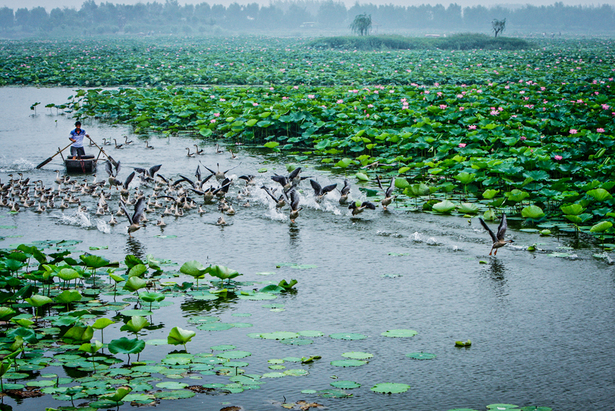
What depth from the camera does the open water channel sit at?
3836mm

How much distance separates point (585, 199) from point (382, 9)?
161234 mm

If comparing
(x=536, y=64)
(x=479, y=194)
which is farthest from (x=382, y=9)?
(x=479, y=194)

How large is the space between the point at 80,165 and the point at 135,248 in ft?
15.2

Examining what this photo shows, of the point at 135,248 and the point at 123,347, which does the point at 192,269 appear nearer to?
the point at 123,347

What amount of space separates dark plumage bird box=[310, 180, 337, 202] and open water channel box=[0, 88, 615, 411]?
192 mm

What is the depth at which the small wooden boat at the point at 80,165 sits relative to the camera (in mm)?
10672

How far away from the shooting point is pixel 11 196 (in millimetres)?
9047

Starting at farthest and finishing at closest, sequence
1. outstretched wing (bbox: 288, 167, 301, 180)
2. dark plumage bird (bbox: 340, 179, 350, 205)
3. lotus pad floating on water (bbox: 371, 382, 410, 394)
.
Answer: outstretched wing (bbox: 288, 167, 301, 180), dark plumage bird (bbox: 340, 179, 350, 205), lotus pad floating on water (bbox: 371, 382, 410, 394)

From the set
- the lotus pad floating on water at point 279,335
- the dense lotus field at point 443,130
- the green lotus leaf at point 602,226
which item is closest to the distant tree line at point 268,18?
the dense lotus field at point 443,130

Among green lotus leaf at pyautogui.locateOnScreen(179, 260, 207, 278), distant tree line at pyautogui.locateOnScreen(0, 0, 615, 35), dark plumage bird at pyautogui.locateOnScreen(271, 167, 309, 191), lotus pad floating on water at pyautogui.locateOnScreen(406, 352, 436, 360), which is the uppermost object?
distant tree line at pyautogui.locateOnScreen(0, 0, 615, 35)

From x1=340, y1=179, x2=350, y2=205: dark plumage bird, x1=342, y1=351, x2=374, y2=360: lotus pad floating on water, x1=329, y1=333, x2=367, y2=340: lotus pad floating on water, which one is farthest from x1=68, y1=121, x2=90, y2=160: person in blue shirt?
x1=342, y1=351, x2=374, y2=360: lotus pad floating on water

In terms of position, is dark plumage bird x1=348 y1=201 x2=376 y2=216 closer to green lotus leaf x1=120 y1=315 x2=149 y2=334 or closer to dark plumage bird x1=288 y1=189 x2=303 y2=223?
dark plumage bird x1=288 y1=189 x2=303 y2=223

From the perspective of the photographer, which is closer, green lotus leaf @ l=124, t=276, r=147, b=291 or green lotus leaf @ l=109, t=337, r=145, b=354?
green lotus leaf @ l=109, t=337, r=145, b=354

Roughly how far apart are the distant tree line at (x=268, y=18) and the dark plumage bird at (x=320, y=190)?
378 ft
